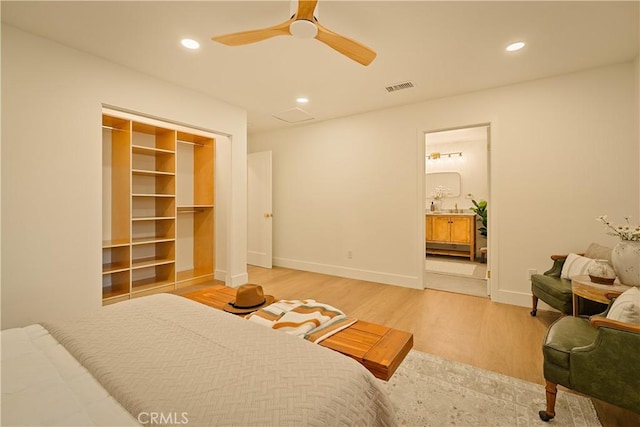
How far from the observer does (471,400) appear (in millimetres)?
1762

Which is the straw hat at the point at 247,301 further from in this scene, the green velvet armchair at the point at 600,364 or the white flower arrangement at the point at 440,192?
the white flower arrangement at the point at 440,192

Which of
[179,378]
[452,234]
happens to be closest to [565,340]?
[179,378]

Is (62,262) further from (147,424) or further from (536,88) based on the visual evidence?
(536,88)

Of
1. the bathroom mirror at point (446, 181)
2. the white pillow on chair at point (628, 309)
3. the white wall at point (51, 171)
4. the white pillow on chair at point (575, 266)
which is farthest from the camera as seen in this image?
the bathroom mirror at point (446, 181)

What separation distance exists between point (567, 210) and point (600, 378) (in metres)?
2.35

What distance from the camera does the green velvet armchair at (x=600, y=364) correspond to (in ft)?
4.55

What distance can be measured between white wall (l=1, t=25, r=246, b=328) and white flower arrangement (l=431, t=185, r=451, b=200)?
6165mm

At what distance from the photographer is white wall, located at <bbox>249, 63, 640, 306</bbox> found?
3.02m

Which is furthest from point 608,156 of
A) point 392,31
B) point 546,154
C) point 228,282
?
point 228,282

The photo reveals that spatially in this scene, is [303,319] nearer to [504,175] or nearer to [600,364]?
[600,364]

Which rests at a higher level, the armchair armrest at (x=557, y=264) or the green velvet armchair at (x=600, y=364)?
the armchair armrest at (x=557, y=264)

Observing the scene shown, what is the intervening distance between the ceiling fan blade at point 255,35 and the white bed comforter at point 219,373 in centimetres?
184

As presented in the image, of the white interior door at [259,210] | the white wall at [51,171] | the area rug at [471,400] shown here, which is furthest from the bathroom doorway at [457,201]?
the white wall at [51,171]

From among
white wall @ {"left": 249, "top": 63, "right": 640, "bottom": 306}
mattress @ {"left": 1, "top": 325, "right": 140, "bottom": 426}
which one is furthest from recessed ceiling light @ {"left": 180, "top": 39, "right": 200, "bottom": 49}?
white wall @ {"left": 249, "top": 63, "right": 640, "bottom": 306}
